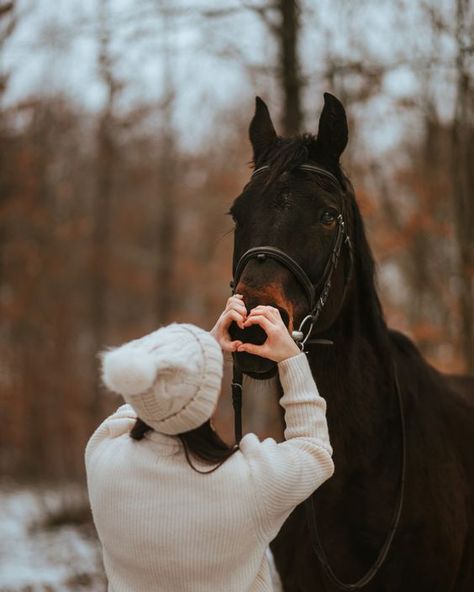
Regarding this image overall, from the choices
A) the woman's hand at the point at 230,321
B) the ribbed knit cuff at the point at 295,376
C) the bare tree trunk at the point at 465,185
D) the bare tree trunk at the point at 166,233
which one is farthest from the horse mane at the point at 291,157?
the bare tree trunk at the point at 166,233

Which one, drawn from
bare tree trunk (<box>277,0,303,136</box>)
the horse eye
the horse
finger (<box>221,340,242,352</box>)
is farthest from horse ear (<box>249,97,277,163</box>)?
bare tree trunk (<box>277,0,303,136</box>)

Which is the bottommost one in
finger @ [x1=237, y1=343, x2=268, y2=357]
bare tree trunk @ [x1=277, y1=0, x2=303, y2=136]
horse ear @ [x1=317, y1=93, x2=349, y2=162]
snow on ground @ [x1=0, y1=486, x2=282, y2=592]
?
snow on ground @ [x1=0, y1=486, x2=282, y2=592]

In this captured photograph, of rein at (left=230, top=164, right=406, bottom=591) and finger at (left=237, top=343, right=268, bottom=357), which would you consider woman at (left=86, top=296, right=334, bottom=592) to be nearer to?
finger at (left=237, top=343, right=268, bottom=357)

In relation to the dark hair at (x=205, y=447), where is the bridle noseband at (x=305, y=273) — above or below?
above

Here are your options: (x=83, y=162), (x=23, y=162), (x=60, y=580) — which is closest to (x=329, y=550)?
(x=60, y=580)

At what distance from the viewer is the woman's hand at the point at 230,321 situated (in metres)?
2.05

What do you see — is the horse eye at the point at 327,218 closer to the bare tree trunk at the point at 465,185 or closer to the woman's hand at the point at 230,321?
the woman's hand at the point at 230,321

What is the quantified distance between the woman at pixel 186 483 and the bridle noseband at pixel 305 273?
59cm

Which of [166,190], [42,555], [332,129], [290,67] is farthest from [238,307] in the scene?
[166,190]

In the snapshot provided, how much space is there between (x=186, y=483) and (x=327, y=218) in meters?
1.30

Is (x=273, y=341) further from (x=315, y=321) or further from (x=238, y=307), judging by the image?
(x=315, y=321)

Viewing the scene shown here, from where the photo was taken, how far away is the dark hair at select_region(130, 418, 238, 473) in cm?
172

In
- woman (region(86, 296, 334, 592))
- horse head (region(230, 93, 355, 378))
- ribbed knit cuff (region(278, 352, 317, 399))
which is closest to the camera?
woman (region(86, 296, 334, 592))

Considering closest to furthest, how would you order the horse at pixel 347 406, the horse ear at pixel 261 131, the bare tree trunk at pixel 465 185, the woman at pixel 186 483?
the woman at pixel 186 483
the horse at pixel 347 406
the horse ear at pixel 261 131
the bare tree trunk at pixel 465 185
